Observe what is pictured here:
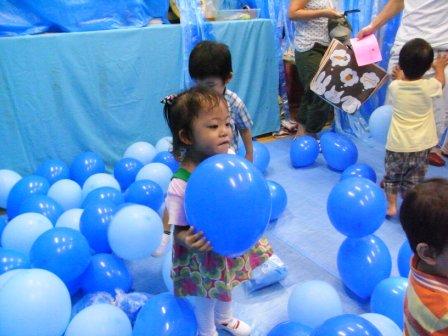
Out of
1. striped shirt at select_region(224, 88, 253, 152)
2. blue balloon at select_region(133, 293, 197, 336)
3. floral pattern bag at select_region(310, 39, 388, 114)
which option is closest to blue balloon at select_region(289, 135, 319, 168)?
floral pattern bag at select_region(310, 39, 388, 114)

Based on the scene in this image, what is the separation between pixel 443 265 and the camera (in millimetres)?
836

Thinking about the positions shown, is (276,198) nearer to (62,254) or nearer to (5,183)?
(62,254)

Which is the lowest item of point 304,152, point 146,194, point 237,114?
point 304,152

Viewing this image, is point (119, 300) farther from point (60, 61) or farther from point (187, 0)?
point (187, 0)

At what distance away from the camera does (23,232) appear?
5.45 ft

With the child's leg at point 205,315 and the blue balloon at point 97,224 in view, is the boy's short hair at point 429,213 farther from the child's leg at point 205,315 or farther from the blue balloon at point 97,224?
the blue balloon at point 97,224

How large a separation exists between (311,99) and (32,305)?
2533mm

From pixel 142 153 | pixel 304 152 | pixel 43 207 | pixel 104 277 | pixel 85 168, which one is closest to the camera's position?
pixel 104 277

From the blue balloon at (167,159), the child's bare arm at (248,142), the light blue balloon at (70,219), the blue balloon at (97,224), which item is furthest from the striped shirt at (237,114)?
the light blue balloon at (70,219)

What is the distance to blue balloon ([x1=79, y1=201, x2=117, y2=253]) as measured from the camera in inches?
66.3

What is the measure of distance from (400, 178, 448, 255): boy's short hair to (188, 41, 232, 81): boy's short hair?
44.4 inches

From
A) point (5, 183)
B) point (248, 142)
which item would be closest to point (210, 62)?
point (248, 142)

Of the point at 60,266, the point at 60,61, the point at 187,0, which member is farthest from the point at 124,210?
the point at 187,0

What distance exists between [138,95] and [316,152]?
1.29m
